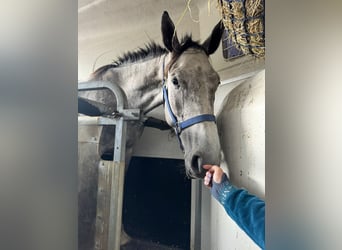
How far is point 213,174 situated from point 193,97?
0.22 meters

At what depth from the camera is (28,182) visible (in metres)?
0.38

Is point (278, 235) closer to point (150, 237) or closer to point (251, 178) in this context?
point (251, 178)

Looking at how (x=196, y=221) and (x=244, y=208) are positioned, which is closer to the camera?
(x=244, y=208)

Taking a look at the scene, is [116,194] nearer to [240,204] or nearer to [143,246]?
[143,246]

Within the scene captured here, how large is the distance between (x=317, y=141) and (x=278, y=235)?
7.9 inches

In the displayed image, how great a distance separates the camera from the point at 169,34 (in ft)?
2.47

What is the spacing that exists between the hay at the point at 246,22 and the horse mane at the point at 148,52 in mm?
113

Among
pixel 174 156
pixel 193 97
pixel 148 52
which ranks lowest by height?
pixel 174 156

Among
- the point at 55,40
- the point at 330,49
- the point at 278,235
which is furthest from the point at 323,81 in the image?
the point at 55,40

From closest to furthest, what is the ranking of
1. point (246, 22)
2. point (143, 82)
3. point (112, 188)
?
point (246, 22) → point (112, 188) → point (143, 82)

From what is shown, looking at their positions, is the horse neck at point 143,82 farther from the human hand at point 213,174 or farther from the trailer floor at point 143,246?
the trailer floor at point 143,246

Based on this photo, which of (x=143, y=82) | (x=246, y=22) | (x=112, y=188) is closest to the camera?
(x=246, y=22)

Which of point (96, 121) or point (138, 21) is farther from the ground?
point (138, 21)

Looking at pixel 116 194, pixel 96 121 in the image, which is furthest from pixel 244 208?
pixel 96 121
